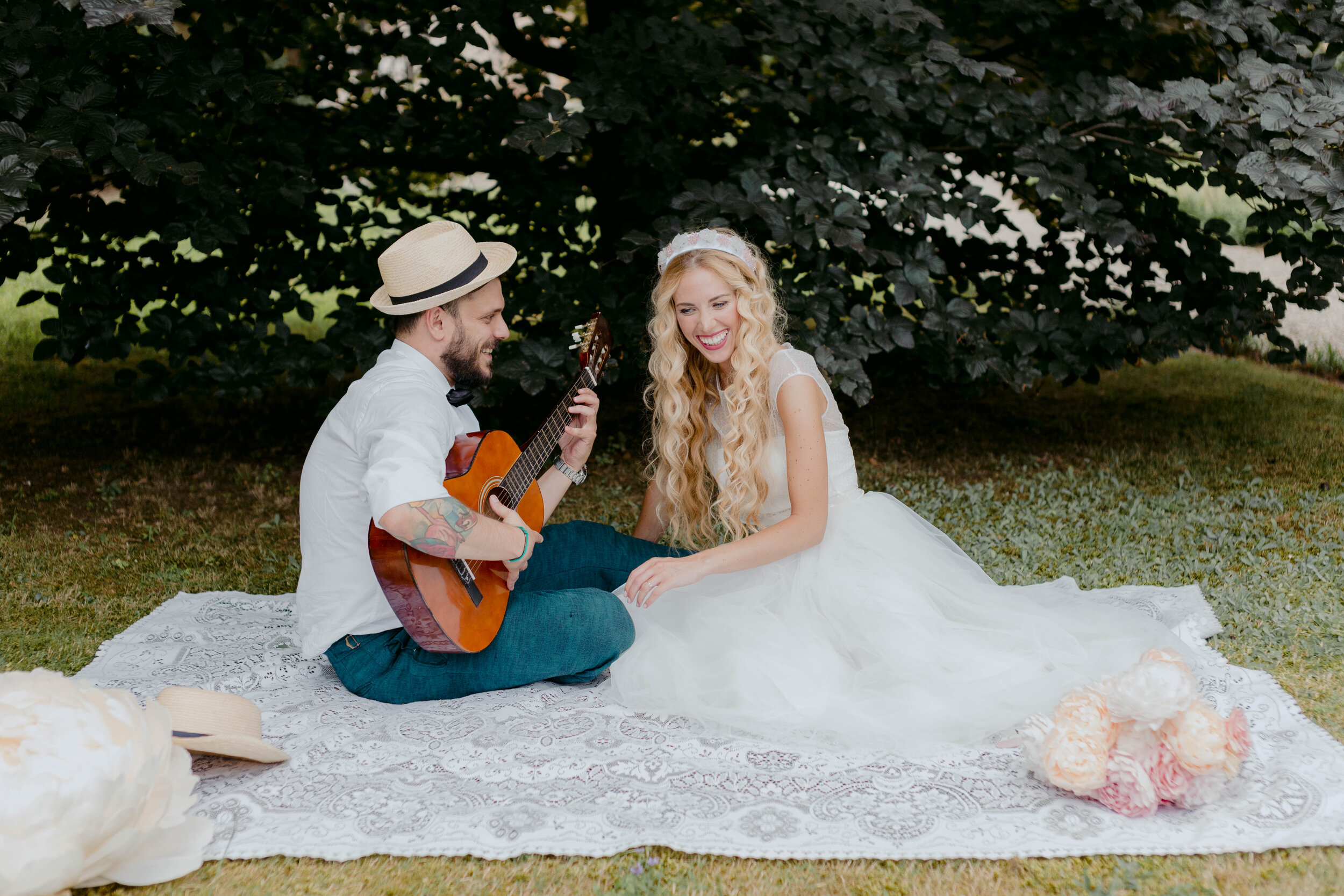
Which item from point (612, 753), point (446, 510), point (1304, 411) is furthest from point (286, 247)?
point (1304, 411)

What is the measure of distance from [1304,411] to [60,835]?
7260 millimetres

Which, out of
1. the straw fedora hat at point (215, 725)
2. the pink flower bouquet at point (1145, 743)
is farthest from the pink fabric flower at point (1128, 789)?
the straw fedora hat at point (215, 725)

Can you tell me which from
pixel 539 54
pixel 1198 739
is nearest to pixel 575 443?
pixel 1198 739

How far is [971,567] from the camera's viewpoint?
3262 mm

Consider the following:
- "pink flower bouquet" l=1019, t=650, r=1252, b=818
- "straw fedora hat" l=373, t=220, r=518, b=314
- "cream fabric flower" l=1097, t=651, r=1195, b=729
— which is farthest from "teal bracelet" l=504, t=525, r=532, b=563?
"cream fabric flower" l=1097, t=651, r=1195, b=729

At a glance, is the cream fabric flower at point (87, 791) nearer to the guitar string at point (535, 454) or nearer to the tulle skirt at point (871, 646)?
the guitar string at point (535, 454)

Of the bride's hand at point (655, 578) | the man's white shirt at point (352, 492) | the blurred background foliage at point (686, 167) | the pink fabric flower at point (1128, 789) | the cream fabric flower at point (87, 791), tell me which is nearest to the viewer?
the cream fabric flower at point (87, 791)

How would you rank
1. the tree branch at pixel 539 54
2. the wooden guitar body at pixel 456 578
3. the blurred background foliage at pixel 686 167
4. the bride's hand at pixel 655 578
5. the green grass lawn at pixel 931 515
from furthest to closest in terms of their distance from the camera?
the tree branch at pixel 539 54, the blurred background foliage at pixel 686 167, the bride's hand at pixel 655 578, the wooden guitar body at pixel 456 578, the green grass lawn at pixel 931 515

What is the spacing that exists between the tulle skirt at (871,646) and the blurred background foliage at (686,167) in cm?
164

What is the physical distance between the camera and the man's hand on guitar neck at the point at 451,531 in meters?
2.48

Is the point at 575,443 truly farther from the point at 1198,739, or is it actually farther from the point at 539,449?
the point at 1198,739

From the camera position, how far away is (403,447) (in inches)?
100

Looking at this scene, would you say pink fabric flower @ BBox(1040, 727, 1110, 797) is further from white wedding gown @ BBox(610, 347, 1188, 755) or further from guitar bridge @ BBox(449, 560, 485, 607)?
guitar bridge @ BBox(449, 560, 485, 607)

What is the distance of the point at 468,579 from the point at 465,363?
0.64 metres
